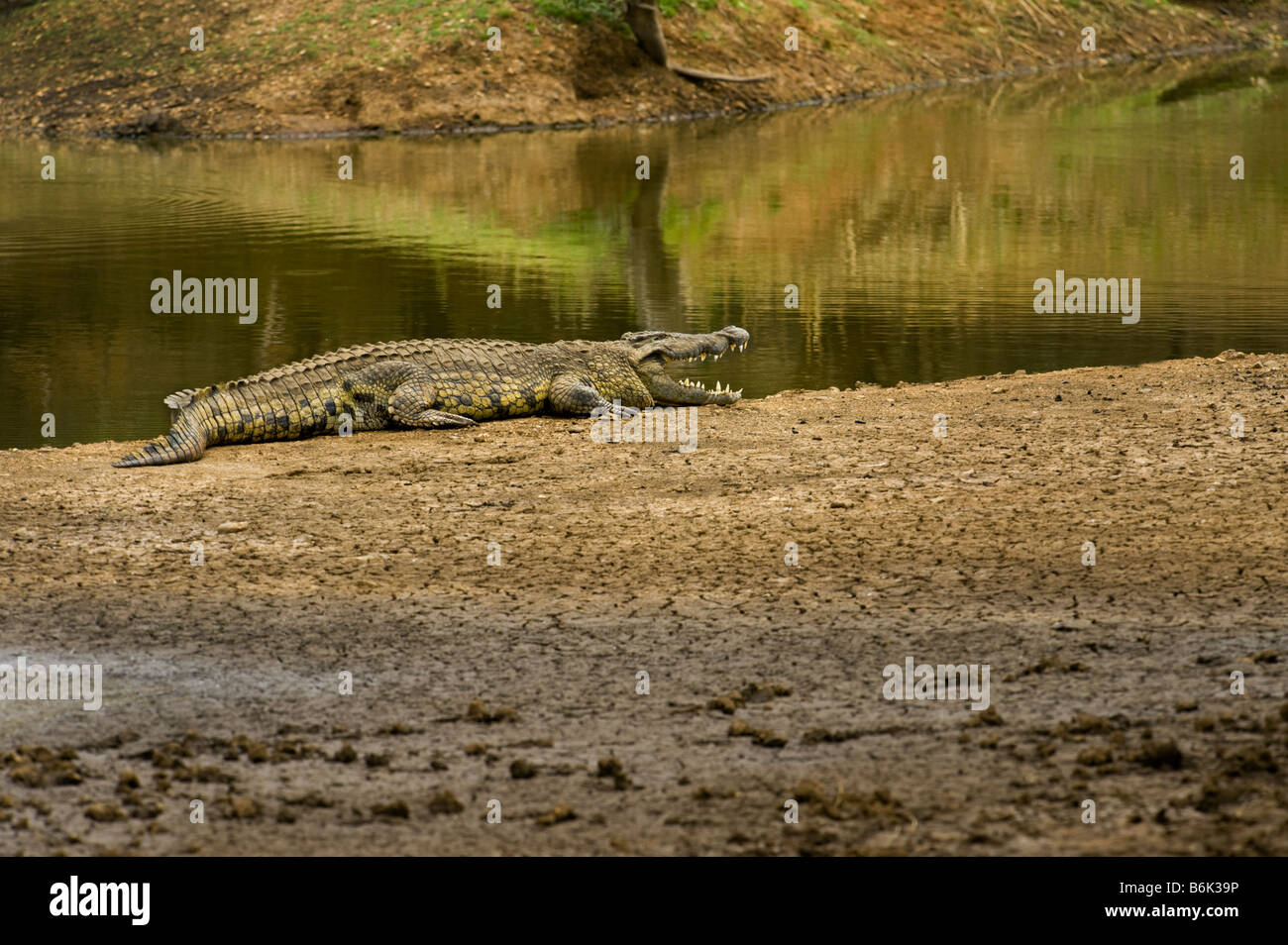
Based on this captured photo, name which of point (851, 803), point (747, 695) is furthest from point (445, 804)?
point (747, 695)

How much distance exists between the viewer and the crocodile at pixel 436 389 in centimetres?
939

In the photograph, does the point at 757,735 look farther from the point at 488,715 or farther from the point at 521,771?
the point at 488,715

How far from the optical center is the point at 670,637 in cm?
574

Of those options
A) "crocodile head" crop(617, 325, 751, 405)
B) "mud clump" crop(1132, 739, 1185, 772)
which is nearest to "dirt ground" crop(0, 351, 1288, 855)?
"mud clump" crop(1132, 739, 1185, 772)

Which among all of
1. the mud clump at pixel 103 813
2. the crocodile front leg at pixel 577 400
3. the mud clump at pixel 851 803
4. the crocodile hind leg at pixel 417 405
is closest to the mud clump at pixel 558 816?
the mud clump at pixel 851 803

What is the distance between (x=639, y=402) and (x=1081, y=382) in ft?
10.0

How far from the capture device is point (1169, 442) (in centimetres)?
834

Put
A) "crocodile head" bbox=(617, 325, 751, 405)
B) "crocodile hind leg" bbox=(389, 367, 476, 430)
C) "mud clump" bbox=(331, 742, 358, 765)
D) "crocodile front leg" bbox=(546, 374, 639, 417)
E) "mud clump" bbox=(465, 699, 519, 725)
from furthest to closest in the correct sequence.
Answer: "crocodile head" bbox=(617, 325, 751, 405), "crocodile front leg" bbox=(546, 374, 639, 417), "crocodile hind leg" bbox=(389, 367, 476, 430), "mud clump" bbox=(465, 699, 519, 725), "mud clump" bbox=(331, 742, 358, 765)

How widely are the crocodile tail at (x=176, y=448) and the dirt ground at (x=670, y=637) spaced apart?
0.45 ft

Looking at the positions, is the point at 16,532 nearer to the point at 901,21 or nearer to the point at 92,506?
the point at 92,506

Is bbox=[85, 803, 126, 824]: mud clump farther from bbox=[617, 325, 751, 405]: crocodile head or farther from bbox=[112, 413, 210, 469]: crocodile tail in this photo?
bbox=[617, 325, 751, 405]: crocodile head

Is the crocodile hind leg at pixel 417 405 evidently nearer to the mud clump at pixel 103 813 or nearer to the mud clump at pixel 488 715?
the mud clump at pixel 488 715

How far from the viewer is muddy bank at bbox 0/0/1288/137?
28.4m

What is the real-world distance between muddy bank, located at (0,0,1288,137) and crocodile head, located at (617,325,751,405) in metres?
18.7
